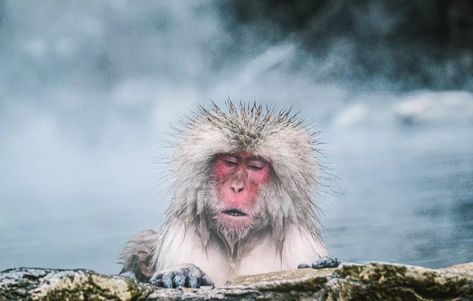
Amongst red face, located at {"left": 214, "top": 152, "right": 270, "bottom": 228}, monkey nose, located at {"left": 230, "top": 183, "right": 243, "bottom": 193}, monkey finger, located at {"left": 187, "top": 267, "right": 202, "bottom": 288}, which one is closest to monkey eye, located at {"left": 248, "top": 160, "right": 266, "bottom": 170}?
red face, located at {"left": 214, "top": 152, "right": 270, "bottom": 228}

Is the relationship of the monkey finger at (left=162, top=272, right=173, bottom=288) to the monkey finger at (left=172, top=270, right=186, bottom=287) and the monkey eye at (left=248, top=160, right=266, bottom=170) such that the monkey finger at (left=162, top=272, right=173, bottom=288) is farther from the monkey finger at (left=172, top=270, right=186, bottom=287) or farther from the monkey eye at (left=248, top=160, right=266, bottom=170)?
the monkey eye at (left=248, top=160, right=266, bottom=170)

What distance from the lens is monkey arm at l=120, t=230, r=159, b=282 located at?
2.90m

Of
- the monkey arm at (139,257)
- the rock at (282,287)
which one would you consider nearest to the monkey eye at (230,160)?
the monkey arm at (139,257)

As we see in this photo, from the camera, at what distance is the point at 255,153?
2.76 metres

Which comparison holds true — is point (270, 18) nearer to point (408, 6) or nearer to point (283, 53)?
point (283, 53)

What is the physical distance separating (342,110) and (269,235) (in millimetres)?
1751

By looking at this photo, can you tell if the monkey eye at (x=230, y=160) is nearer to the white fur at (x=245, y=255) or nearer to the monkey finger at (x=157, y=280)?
the white fur at (x=245, y=255)

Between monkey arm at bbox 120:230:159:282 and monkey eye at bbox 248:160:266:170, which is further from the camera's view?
monkey arm at bbox 120:230:159:282

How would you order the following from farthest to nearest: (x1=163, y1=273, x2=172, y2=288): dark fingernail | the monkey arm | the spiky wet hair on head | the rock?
the monkey arm → the spiky wet hair on head → (x1=163, y1=273, x2=172, y2=288): dark fingernail → the rock

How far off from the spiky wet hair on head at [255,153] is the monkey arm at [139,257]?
0.26 m

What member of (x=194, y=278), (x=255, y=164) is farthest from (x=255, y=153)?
(x=194, y=278)

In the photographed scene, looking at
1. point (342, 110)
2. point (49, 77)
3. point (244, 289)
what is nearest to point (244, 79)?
point (342, 110)

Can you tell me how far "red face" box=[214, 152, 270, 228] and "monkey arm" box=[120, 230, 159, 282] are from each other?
14.3 inches

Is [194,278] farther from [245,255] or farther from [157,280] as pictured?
[245,255]
